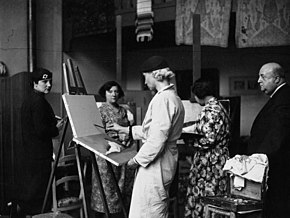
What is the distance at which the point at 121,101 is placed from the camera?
4789mm

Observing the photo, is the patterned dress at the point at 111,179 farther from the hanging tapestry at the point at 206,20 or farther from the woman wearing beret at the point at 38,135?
the hanging tapestry at the point at 206,20

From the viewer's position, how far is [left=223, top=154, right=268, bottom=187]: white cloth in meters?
2.93

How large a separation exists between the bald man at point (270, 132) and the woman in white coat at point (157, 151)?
0.58m

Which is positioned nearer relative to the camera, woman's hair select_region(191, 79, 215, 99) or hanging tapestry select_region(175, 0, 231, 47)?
woman's hair select_region(191, 79, 215, 99)

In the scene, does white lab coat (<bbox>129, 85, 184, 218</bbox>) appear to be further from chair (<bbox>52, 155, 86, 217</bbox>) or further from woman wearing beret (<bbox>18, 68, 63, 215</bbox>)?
woman wearing beret (<bbox>18, 68, 63, 215</bbox>)

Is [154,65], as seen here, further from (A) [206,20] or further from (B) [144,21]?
(B) [144,21]

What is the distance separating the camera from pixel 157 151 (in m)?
3.01

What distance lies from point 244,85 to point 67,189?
76.5 inches

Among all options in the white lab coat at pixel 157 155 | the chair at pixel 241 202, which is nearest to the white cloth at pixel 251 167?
the chair at pixel 241 202

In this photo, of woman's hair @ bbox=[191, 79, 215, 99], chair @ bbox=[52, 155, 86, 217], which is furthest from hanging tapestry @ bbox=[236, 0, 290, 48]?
chair @ bbox=[52, 155, 86, 217]

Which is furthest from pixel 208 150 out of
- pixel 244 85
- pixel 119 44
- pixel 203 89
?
pixel 119 44

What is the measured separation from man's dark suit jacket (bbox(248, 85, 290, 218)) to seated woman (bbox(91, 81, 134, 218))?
4.88 ft

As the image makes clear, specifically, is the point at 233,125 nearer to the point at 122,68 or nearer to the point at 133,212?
the point at 122,68

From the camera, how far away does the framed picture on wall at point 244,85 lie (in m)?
4.38
